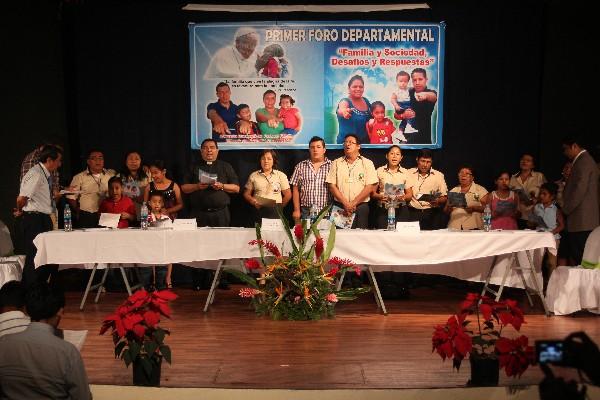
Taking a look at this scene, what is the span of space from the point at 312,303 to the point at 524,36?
11.8ft

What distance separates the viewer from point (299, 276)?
580 centimetres

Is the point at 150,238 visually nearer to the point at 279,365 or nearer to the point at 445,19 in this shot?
the point at 279,365

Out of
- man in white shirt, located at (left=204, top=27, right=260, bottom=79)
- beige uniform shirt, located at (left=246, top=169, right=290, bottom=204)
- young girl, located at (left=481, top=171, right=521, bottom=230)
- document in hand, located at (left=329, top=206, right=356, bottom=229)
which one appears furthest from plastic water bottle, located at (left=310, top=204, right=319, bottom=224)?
man in white shirt, located at (left=204, top=27, right=260, bottom=79)

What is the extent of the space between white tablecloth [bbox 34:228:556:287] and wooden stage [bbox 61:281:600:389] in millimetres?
456

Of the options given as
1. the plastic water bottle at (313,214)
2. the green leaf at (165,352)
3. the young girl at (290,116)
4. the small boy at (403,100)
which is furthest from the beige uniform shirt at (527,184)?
the green leaf at (165,352)

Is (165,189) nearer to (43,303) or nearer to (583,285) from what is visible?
(583,285)

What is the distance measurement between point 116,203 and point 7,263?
113 cm

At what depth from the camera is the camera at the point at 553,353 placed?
2144mm

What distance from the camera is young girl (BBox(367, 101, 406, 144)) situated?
7832 millimetres

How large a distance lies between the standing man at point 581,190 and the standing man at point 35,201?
→ 411 cm

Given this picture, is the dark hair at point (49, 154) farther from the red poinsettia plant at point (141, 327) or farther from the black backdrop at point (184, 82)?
the red poinsettia plant at point (141, 327)

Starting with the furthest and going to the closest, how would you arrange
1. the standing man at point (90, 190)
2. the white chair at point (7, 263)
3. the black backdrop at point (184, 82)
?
the black backdrop at point (184, 82), the standing man at point (90, 190), the white chair at point (7, 263)

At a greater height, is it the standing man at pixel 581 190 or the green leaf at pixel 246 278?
the standing man at pixel 581 190

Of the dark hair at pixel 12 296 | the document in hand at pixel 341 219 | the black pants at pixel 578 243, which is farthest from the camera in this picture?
the black pants at pixel 578 243
